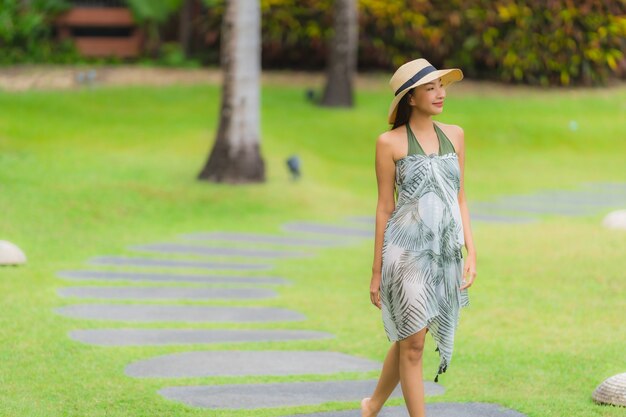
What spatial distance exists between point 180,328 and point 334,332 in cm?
114

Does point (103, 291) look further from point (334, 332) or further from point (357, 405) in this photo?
point (357, 405)

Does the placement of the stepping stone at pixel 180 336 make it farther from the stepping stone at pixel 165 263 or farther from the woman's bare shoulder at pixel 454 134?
the woman's bare shoulder at pixel 454 134

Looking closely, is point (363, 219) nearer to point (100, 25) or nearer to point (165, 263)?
point (165, 263)

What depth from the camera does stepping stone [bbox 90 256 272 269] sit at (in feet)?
39.0

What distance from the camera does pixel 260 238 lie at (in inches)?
543

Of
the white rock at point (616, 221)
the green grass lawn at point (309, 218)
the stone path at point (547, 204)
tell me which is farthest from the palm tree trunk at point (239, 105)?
the white rock at point (616, 221)

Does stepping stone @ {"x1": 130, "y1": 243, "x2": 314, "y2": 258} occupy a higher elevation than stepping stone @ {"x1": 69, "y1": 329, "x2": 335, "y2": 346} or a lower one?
lower

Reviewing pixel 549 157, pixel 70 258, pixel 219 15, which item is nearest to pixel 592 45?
pixel 549 157

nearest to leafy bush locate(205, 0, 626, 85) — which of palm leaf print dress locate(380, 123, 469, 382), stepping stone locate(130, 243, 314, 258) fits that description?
stepping stone locate(130, 243, 314, 258)

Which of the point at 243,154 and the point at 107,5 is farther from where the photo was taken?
the point at 107,5

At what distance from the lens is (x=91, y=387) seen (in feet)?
24.1

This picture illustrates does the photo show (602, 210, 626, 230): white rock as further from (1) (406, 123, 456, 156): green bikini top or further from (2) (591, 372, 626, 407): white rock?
(1) (406, 123, 456, 156): green bikini top

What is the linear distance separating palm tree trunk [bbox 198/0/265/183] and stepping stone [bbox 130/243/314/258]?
11.6ft

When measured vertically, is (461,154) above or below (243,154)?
above
